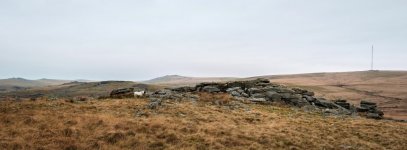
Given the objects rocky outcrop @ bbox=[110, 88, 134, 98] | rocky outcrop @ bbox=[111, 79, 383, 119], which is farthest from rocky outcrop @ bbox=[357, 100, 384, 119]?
rocky outcrop @ bbox=[110, 88, 134, 98]

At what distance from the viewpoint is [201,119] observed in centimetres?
2830

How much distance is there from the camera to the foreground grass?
20172 mm

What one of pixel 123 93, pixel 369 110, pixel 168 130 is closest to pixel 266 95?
pixel 369 110

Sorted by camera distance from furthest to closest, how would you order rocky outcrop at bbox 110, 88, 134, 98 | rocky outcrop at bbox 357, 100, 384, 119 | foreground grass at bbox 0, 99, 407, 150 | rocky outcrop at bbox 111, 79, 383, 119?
1. rocky outcrop at bbox 357, 100, 384, 119
2. rocky outcrop at bbox 111, 79, 383, 119
3. rocky outcrop at bbox 110, 88, 134, 98
4. foreground grass at bbox 0, 99, 407, 150

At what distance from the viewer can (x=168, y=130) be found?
2295cm

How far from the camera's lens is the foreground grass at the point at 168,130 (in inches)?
794

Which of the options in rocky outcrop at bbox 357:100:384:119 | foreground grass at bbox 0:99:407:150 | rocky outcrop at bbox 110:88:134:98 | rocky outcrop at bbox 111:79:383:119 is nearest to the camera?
foreground grass at bbox 0:99:407:150

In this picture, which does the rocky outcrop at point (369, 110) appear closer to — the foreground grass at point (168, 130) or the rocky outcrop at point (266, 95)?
the rocky outcrop at point (266, 95)

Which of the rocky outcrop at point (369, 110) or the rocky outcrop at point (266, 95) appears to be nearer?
the rocky outcrop at point (266, 95)

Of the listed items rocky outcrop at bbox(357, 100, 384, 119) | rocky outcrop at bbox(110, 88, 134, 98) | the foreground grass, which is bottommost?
rocky outcrop at bbox(357, 100, 384, 119)

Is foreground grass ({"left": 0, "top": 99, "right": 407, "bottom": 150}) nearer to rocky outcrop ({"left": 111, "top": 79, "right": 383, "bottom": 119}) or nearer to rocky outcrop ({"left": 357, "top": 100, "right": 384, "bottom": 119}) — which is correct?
rocky outcrop ({"left": 111, "top": 79, "right": 383, "bottom": 119})

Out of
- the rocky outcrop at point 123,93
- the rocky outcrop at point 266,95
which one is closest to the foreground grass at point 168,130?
the rocky outcrop at point 123,93

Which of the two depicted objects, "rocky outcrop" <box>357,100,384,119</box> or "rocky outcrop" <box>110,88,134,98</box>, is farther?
"rocky outcrop" <box>357,100,384,119</box>

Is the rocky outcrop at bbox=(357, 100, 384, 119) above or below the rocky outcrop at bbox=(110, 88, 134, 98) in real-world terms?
below
